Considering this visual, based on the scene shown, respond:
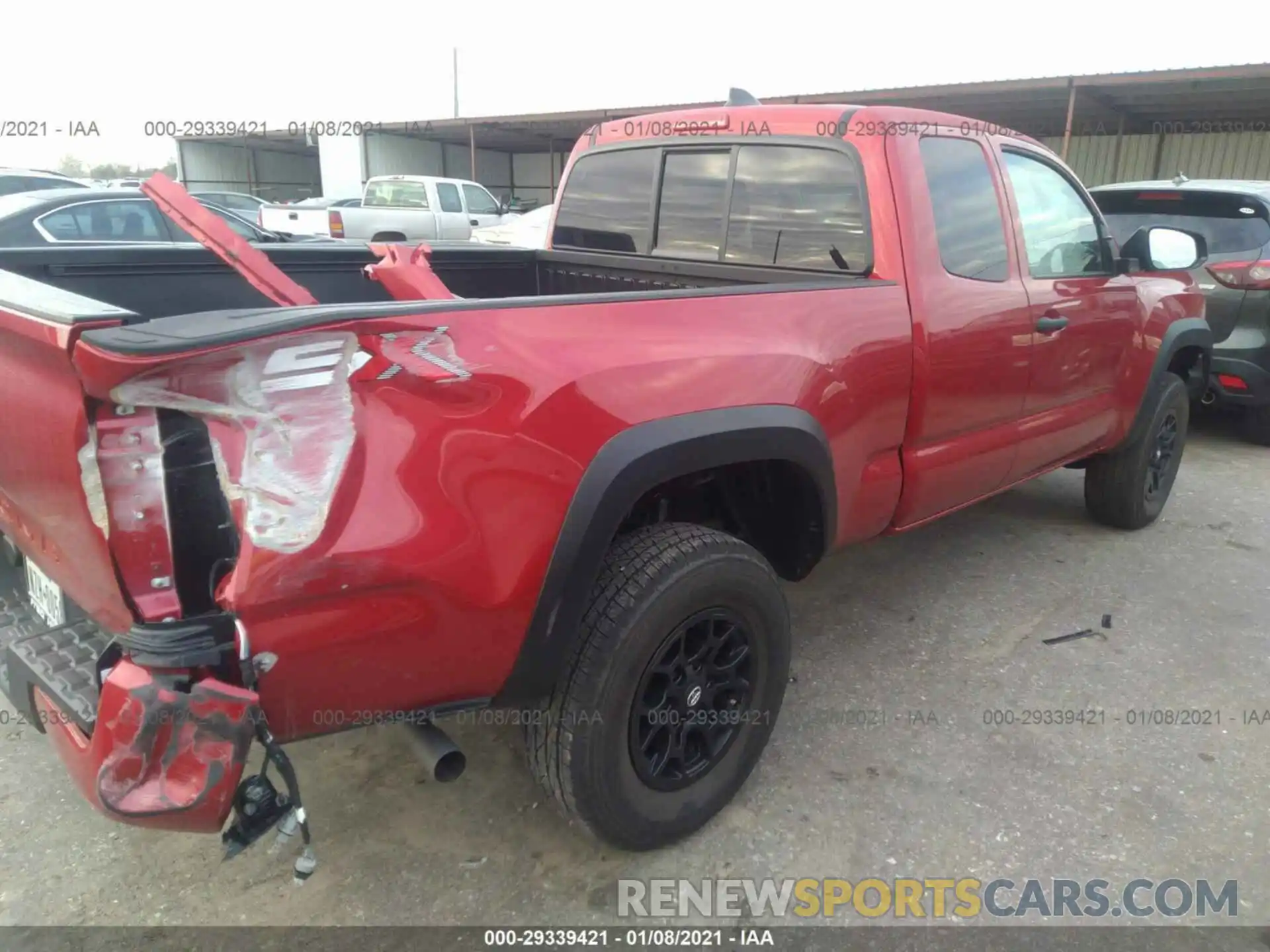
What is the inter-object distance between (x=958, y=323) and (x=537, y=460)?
1761 mm

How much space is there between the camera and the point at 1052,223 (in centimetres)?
367

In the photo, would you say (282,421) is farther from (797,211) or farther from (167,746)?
(797,211)

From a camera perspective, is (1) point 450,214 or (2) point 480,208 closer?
(1) point 450,214

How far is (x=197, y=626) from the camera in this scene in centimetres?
158

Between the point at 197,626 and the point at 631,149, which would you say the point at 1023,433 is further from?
the point at 197,626

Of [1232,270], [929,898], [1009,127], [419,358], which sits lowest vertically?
[929,898]

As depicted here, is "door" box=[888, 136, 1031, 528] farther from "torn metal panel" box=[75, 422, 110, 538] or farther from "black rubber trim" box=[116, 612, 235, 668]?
"torn metal panel" box=[75, 422, 110, 538]

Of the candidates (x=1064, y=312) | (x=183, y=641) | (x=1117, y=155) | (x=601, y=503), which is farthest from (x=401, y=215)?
(x=183, y=641)

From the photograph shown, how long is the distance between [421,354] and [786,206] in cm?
192

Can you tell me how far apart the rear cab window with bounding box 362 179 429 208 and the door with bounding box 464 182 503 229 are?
84cm

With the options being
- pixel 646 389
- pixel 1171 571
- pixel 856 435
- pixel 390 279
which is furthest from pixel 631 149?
pixel 1171 571

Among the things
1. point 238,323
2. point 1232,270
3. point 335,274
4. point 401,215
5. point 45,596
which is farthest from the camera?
point 401,215

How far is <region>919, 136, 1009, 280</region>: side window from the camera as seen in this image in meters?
3.03

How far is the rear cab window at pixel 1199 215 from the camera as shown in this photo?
19.9 ft
